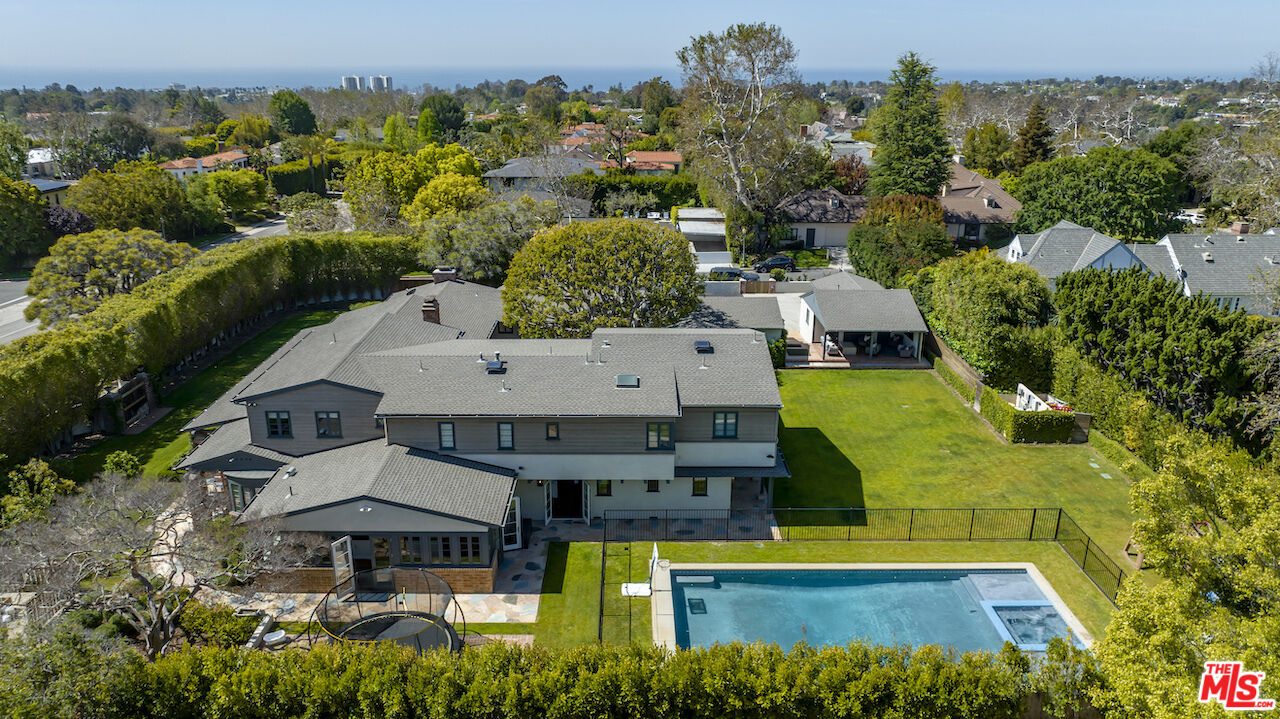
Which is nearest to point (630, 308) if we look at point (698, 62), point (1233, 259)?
point (698, 62)

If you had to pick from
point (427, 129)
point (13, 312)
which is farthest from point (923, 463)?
point (427, 129)

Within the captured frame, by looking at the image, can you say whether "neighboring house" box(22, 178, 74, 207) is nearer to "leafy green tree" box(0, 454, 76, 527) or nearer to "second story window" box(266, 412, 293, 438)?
"leafy green tree" box(0, 454, 76, 527)

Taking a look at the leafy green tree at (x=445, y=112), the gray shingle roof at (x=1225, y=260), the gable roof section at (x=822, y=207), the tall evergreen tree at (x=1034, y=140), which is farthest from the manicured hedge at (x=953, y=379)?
the leafy green tree at (x=445, y=112)

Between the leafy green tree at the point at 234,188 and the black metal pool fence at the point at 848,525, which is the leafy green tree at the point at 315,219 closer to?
the leafy green tree at the point at 234,188

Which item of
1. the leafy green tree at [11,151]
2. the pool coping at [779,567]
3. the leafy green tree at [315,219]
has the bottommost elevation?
the pool coping at [779,567]

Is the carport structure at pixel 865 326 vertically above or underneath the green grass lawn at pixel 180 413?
above

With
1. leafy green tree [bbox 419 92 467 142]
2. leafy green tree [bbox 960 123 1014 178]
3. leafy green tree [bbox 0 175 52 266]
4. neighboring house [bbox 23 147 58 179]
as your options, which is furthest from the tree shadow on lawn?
leafy green tree [bbox 419 92 467 142]
